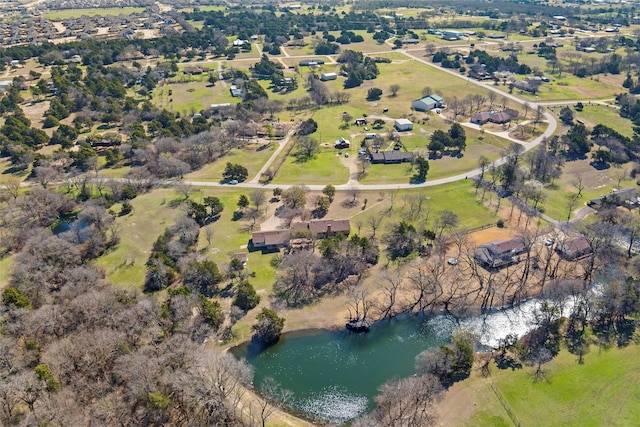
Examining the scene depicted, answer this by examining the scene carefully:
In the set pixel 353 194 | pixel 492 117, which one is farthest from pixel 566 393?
pixel 492 117

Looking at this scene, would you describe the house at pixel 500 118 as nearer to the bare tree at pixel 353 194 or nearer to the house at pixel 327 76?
the bare tree at pixel 353 194

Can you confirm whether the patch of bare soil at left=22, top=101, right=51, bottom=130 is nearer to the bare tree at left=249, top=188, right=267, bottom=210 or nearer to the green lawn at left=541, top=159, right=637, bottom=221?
the bare tree at left=249, top=188, right=267, bottom=210

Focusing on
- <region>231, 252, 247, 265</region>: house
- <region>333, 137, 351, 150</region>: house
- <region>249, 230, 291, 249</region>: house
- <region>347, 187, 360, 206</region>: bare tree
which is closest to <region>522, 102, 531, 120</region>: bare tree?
<region>333, 137, 351, 150</region>: house

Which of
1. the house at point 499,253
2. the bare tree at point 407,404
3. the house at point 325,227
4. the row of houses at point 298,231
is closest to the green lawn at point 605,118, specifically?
the house at point 499,253

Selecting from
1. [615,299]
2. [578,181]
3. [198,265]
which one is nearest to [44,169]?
[198,265]

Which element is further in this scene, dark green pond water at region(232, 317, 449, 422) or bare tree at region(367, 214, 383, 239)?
bare tree at region(367, 214, 383, 239)

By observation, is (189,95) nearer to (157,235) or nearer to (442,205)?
(157,235)
